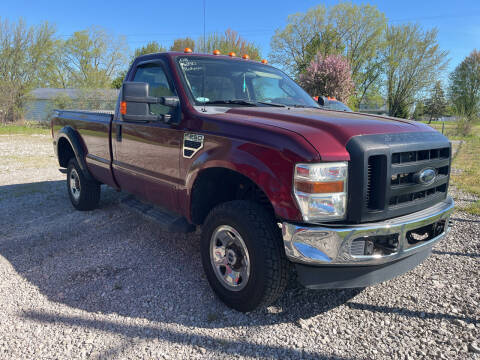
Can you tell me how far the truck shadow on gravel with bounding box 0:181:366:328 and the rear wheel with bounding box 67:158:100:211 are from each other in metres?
0.14

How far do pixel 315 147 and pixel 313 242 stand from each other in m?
0.59

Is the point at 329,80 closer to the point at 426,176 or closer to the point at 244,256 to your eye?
the point at 426,176

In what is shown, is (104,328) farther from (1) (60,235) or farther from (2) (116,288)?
(1) (60,235)

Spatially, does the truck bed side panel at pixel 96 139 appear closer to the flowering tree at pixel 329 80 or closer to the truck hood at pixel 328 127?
the truck hood at pixel 328 127

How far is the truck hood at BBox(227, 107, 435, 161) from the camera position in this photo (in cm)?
225

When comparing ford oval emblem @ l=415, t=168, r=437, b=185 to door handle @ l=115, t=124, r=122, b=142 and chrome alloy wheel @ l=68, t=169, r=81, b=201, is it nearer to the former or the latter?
door handle @ l=115, t=124, r=122, b=142

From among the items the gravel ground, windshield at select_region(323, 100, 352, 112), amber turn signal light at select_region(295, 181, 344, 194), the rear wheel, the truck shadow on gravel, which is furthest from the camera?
the rear wheel

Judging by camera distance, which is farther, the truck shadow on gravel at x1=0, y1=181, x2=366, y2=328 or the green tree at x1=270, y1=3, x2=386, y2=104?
the green tree at x1=270, y1=3, x2=386, y2=104

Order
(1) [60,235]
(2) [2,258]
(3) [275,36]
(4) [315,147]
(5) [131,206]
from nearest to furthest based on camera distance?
1. (4) [315,147]
2. (2) [2,258]
3. (5) [131,206]
4. (1) [60,235]
5. (3) [275,36]

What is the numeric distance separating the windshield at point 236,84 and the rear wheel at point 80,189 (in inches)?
101

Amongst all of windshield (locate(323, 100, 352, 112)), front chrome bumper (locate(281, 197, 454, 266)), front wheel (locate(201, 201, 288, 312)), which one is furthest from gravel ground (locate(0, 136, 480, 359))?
windshield (locate(323, 100, 352, 112))

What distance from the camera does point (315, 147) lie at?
2.23 m

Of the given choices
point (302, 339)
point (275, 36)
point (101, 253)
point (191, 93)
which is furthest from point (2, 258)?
point (275, 36)

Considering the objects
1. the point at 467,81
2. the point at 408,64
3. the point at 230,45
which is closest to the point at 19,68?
the point at 230,45
